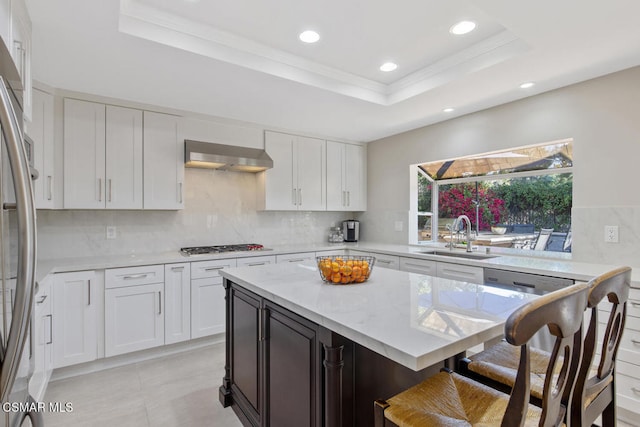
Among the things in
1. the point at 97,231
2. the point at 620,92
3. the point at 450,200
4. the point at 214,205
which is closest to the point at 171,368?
the point at 97,231

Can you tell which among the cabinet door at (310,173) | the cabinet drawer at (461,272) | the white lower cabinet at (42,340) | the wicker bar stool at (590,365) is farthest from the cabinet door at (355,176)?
the white lower cabinet at (42,340)

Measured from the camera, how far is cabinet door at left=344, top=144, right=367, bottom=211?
4.59 metres

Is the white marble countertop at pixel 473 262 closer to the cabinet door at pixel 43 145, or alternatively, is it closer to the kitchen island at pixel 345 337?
the cabinet door at pixel 43 145

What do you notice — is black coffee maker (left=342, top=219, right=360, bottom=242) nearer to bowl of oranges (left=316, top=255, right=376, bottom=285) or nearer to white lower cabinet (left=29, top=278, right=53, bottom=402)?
bowl of oranges (left=316, top=255, right=376, bottom=285)

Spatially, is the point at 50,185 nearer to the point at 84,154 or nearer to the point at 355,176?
the point at 84,154

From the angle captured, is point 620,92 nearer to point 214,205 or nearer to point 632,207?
point 632,207

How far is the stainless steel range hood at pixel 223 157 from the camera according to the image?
3.26 metres

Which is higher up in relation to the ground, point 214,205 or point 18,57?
point 18,57

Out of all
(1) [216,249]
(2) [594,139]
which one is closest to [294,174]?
(1) [216,249]

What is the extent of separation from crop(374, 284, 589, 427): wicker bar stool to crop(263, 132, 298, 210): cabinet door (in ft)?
9.58

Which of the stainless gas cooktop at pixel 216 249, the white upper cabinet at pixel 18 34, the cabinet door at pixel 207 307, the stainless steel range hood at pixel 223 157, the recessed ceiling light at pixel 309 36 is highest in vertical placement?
the recessed ceiling light at pixel 309 36

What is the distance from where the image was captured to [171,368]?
2811 millimetres

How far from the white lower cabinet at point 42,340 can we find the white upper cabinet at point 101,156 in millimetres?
866

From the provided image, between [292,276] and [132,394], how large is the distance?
1.55m
